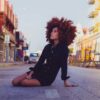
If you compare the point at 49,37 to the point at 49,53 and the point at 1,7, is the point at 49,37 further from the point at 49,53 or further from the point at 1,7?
the point at 1,7

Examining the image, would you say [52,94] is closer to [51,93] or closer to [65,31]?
[51,93]

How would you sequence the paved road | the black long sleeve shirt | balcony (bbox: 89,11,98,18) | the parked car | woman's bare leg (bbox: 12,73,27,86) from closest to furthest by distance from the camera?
the paved road
woman's bare leg (bbox: 12,73,27,86)
the black long sleeve shirt
the parked car
balcony (bbox: 89,11,98,18)

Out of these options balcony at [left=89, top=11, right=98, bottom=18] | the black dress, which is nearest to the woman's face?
the black dress

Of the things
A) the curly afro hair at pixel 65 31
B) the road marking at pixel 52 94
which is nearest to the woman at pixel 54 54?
the curly afro hair at pixel 65 31

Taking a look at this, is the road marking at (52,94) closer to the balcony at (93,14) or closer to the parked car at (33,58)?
the parked car at (33,58)

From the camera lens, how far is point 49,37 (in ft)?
38.6

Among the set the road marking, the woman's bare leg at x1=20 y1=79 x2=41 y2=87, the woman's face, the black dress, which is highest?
the woman's face

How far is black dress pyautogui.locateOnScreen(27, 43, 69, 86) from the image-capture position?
1163 centimetres

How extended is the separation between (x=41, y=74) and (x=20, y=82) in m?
0.51

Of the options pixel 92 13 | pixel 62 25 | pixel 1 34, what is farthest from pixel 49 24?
pixel 92 13

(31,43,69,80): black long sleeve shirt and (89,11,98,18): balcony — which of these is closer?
(31,43,69,80): black long sleeve shirt

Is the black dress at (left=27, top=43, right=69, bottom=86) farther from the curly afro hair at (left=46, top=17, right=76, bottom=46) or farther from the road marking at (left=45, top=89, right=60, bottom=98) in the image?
the road marking at (left=45, top=89, right=60, bottom=98)

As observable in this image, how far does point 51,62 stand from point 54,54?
0.19 m

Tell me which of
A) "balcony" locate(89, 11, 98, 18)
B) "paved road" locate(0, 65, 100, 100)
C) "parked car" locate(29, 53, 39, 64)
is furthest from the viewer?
"balcony" locate(89, 11, 98, 18)
